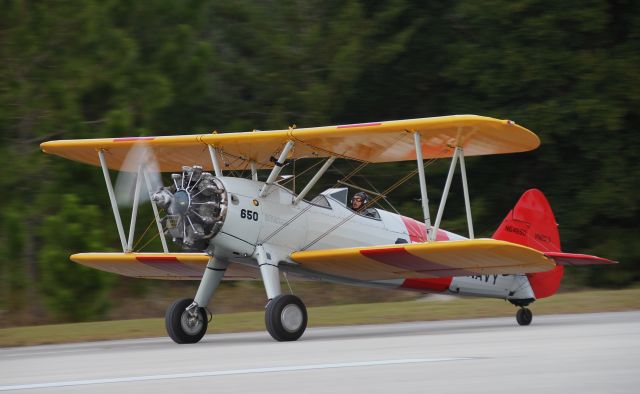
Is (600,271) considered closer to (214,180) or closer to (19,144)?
(19,144)

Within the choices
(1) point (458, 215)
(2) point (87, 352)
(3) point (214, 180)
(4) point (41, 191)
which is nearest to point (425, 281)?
(3) point (214, 180)

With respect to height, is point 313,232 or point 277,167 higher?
point 277,167

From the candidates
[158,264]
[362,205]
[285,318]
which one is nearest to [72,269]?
[158,264]

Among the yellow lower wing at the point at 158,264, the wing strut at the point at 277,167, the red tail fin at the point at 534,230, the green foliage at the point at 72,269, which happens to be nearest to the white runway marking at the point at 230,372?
the wing strut at the point at 277,167

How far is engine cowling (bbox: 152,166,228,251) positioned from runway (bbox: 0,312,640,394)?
1247 mm

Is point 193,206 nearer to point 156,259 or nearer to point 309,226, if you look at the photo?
point 309,226

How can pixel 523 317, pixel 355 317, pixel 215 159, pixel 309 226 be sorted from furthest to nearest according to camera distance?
pixel 355 317, pixel 523 317, pixel 309 226, pixel 215 159

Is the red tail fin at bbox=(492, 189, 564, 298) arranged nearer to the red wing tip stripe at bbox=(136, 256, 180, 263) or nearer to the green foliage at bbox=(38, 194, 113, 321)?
the red wing tip stripe at bbox=(136, 256, 180, 263)

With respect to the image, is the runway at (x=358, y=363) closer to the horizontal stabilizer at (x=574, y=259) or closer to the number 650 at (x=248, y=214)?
the horizontal stabilizer at (x=574, y=259)

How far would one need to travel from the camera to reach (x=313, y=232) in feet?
38.7

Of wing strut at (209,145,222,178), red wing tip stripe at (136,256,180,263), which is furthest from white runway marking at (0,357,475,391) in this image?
red wing tip stripe at (136,256,180,263)

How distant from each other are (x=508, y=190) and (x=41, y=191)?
13.6m

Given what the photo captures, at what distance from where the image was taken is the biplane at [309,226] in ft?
34.8

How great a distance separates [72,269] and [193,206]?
307 inches
